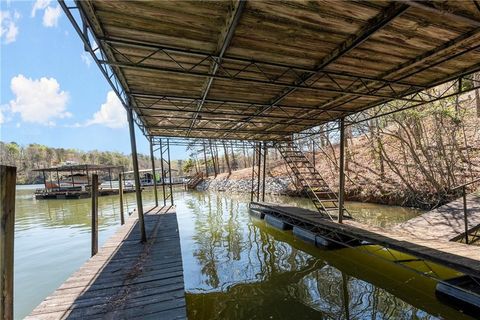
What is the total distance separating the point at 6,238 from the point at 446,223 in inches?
377

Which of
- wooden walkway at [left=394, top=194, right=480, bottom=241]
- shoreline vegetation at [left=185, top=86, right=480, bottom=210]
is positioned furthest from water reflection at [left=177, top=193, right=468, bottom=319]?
shoreline vegetation at [left=185, top=86, right=480, bottom=210]

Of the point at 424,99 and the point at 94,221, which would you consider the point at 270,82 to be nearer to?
the point at 94,221

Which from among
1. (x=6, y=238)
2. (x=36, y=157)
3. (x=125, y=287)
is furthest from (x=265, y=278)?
(x=36, y=157)

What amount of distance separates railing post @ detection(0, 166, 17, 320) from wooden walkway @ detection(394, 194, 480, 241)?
25.2 ft

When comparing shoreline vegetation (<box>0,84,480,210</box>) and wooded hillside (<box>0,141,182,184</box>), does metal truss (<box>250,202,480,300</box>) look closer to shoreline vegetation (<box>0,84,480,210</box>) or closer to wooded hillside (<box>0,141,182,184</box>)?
shoreline vegetation (<box>0,84,480,210</box>)

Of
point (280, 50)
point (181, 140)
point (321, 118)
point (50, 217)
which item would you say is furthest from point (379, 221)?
point (50, 217)

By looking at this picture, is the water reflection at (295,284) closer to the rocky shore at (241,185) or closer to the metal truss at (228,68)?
the metal truss at (228,68)

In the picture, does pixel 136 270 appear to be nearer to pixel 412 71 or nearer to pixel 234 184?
pixel 412 71

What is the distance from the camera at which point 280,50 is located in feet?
14.1

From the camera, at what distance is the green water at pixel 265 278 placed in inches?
181

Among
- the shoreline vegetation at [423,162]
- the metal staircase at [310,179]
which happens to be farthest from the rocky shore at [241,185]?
the metal staircase at [310,179]

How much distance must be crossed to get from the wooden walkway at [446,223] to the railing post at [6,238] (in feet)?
25.2

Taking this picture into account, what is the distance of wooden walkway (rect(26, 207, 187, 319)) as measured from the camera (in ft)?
11.1

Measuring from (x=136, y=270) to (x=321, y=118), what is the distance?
7.63 m
